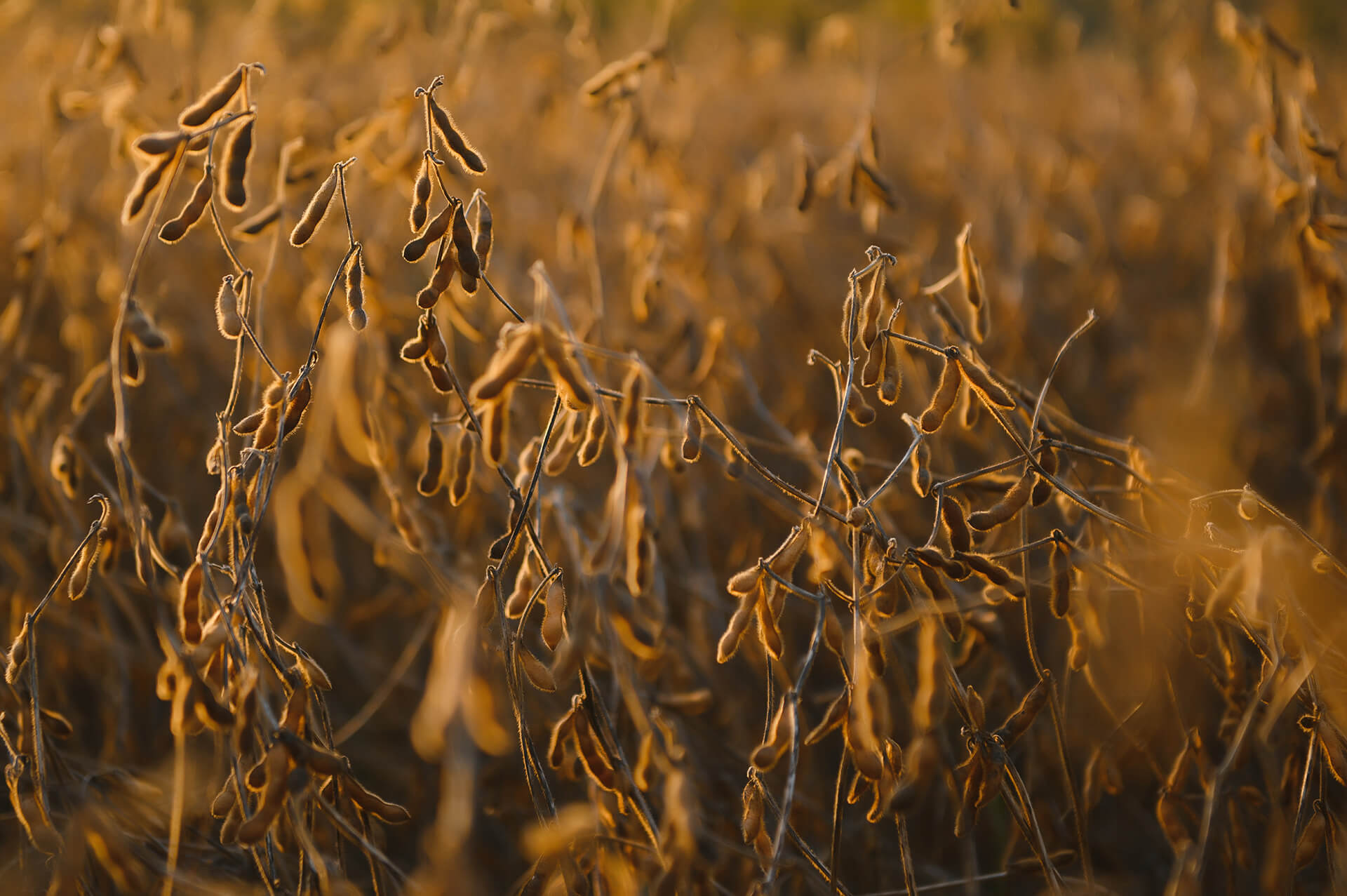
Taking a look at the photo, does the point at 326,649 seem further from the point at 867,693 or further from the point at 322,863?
the point at 867,693

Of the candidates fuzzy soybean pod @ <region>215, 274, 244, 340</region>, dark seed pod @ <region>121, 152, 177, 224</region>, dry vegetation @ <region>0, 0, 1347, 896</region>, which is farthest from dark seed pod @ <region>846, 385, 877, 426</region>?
dark seed pod @ <region>121, 152, 177, 224</region>

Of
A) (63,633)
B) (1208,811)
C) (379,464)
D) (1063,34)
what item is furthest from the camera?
(1063,34)

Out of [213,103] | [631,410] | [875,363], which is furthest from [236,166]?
[875,363]

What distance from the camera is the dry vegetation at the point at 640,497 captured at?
35.9 inches

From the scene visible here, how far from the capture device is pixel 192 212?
0.95 metres

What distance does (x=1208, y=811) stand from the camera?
81 centimetres

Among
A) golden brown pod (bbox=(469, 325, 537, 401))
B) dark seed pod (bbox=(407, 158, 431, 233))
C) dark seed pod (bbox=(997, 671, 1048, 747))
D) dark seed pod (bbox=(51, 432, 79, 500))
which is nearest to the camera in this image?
golden brown pod (bbox=(469, 325, 537, 401))

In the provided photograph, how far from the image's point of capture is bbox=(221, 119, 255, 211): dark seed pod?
0.98 meters

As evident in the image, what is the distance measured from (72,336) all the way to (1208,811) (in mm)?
1868

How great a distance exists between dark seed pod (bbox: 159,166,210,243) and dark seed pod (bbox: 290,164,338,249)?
13 cm

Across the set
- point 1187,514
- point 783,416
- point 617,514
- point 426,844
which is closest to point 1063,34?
point 783,416

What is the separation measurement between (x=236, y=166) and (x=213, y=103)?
70 mm

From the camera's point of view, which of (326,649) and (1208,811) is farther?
(326,649)

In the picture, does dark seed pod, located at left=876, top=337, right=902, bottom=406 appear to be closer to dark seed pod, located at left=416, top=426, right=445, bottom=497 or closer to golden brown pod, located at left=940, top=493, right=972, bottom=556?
golden brown pod, located at left=940, top=493, right=972, bottom=556
